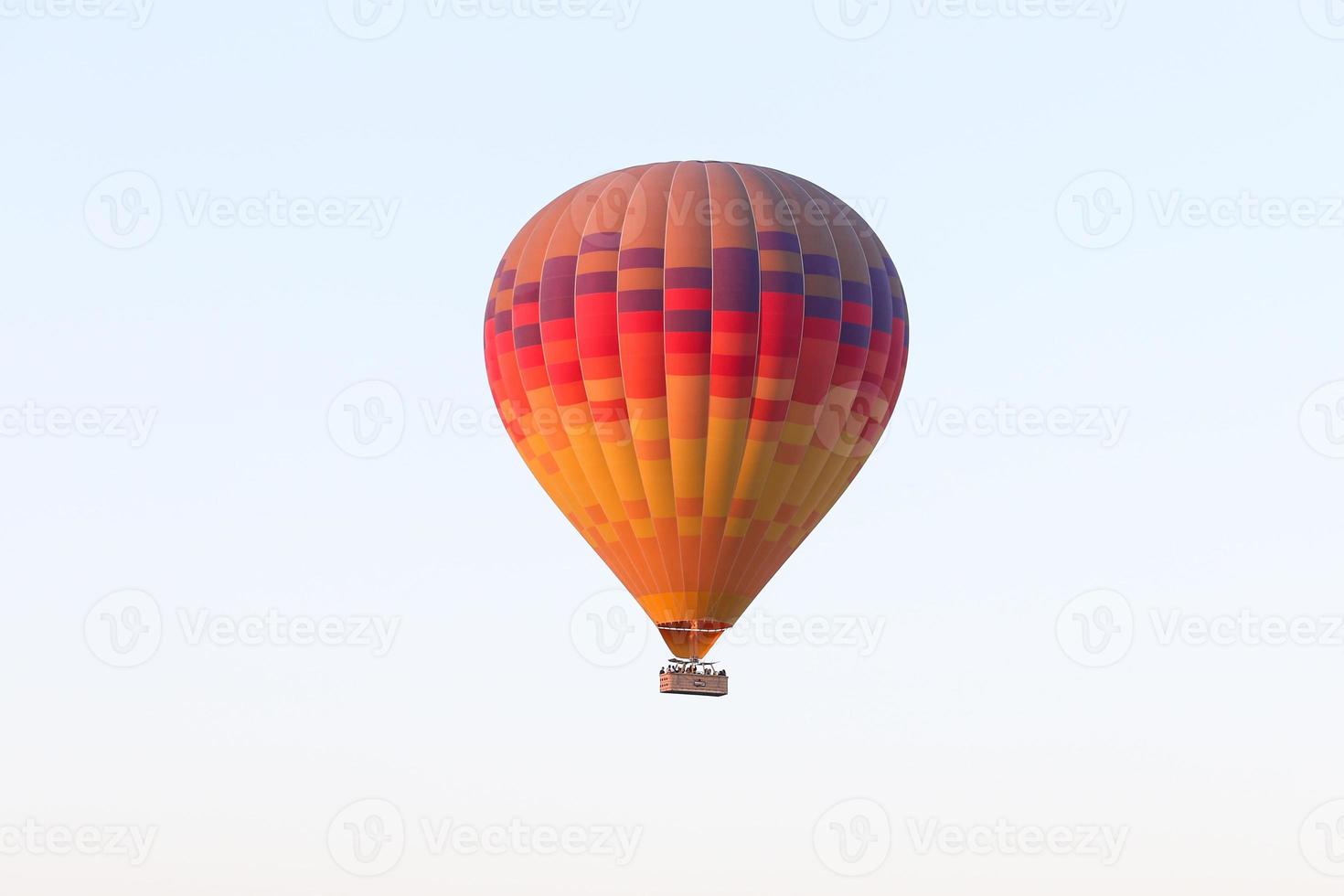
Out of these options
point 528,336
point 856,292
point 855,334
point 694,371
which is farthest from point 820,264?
point 528,336

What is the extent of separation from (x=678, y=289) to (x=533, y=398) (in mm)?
3725

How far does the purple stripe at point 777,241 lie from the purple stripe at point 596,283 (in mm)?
2919

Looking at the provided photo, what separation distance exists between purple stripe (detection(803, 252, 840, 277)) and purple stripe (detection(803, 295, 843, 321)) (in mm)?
492

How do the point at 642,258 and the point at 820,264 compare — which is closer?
the point at 642,258

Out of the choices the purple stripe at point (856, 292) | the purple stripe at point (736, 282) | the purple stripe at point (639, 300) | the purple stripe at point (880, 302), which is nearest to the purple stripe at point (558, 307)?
the purple stripe at point (639, 300)

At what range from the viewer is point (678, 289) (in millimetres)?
54719

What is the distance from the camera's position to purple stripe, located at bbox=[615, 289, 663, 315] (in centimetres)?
5469

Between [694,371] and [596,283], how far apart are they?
2566 mm

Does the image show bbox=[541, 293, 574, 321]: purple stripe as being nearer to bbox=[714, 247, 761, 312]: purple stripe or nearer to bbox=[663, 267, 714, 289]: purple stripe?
bbox=[663, 267, 714, 289]: purple stripe

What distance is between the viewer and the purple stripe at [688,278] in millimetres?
54750

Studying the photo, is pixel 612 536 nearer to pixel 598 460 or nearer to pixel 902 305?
pixel 598 460

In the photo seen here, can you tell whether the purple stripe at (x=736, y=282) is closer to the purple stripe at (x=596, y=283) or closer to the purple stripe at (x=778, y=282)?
the purple stripe at (x=778, y=282)

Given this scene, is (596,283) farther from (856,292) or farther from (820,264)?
(856,292)

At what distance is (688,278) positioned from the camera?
180ft
